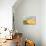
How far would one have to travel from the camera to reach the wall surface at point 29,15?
4457 millimetres

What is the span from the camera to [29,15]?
4.48 metres

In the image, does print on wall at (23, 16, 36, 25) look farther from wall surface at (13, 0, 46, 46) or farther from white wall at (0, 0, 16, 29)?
white wall at (0, 0, 16, 29)

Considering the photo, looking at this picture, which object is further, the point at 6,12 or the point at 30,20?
the point at 30,20

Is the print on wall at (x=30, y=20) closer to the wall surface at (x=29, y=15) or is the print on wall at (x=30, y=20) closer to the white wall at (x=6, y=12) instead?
the wall surface at (x=29, y=15)

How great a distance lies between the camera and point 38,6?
4.45 metres

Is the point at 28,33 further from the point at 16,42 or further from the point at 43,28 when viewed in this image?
the point at 16,42

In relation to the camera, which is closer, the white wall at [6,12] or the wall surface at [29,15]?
the white wall at [6,12]

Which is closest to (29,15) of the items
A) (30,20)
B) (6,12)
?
(30,20)

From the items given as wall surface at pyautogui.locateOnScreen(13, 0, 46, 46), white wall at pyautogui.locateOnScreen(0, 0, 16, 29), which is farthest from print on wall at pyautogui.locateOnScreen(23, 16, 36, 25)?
white wall at pyautogui.locateOnScreen(0, 0, 16, 29)

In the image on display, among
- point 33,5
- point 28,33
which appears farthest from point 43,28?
point 33,5

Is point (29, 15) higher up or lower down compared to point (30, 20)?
higher up

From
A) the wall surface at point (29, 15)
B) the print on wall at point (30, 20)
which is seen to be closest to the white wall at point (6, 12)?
the wall surface at point (29, 15)

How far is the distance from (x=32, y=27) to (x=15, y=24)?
663 millimetres

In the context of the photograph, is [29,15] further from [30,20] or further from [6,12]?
[6,12]
